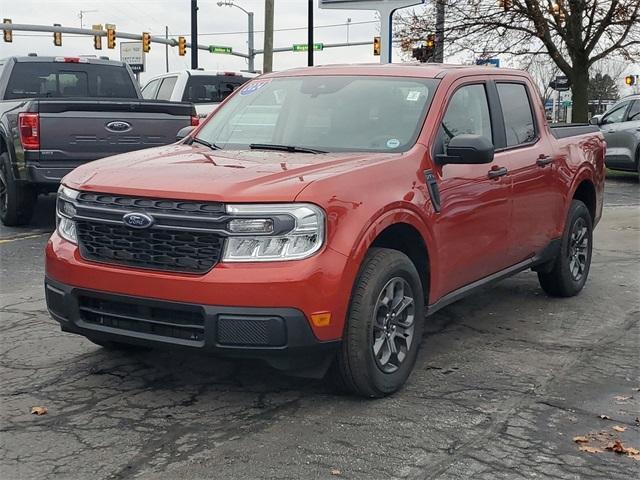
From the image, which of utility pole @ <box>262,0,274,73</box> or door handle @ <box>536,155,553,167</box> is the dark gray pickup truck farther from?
utility pole @ <box>262,0,274,73</box>

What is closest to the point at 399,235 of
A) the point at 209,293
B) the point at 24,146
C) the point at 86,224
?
the point at 209,293

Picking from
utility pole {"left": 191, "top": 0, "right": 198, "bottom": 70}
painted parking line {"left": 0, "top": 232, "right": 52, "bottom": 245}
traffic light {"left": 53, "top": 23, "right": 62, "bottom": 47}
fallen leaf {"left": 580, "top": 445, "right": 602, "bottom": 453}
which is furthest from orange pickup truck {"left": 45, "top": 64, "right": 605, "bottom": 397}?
traffic light {"left": 53, "top": 23, "right": 62, "bottom": 47}

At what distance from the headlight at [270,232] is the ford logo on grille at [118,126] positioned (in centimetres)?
574

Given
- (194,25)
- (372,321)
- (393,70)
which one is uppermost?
(194,25)

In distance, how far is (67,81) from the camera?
37.9 ft

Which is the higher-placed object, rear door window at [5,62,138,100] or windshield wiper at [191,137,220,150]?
rear door window at [5,62,138,100]

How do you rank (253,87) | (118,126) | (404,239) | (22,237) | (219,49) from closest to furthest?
(404,239) → (253,87) → (118,126) → (22,237) → (219,49)

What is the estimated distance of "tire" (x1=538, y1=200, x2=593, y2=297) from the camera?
21.9 feet

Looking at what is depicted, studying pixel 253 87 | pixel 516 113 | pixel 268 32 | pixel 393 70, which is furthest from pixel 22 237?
pixel 268 32

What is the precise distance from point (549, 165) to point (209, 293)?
338cm

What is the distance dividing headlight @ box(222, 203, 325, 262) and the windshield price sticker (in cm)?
211

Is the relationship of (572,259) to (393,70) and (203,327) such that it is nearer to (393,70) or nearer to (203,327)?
(393,70)

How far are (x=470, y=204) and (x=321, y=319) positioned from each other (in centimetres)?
160

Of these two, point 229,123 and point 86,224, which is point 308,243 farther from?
point 229,123
